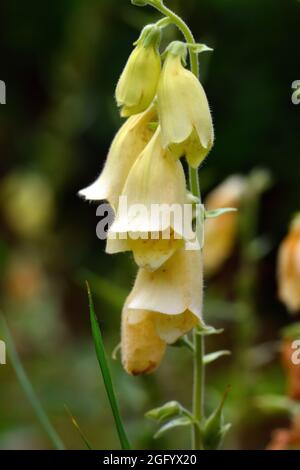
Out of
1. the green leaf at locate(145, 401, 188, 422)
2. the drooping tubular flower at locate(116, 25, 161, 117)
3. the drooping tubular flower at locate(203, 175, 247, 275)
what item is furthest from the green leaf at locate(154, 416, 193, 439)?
the drooping tubular flower at locate(203, 175, 247, 275)

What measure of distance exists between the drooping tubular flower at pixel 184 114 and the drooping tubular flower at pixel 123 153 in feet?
0.17

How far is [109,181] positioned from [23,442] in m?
0.93

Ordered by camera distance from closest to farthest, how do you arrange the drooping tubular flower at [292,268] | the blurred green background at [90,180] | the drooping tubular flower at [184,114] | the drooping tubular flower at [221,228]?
1. the drooping tubular flower at [184,114]
2. the drooping tubular flower at [292,268]
3. the drooping tubular flower at [221,228]
4. the blurred green background at [90,180]

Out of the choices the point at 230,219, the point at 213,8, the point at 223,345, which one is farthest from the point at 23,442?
the point at 213,8

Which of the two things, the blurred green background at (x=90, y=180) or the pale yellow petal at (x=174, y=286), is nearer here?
the pale yellow petal at (x=174, y=286)

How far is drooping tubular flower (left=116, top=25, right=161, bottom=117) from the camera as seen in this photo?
621 millimetres

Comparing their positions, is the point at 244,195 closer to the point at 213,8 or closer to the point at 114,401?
the point at 114,401

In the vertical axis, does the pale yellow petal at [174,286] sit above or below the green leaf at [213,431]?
above

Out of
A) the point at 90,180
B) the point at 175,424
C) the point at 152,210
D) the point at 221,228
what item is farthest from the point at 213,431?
the point at 90,180

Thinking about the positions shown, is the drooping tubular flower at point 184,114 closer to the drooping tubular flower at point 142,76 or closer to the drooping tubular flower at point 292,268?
the drooping tubular flower at point 142,76

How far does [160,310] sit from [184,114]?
13cm

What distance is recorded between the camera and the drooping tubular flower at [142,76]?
2.04ft

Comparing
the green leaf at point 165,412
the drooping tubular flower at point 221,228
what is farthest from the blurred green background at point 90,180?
the green leaf at point 165,412

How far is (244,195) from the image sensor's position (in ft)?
3.82
